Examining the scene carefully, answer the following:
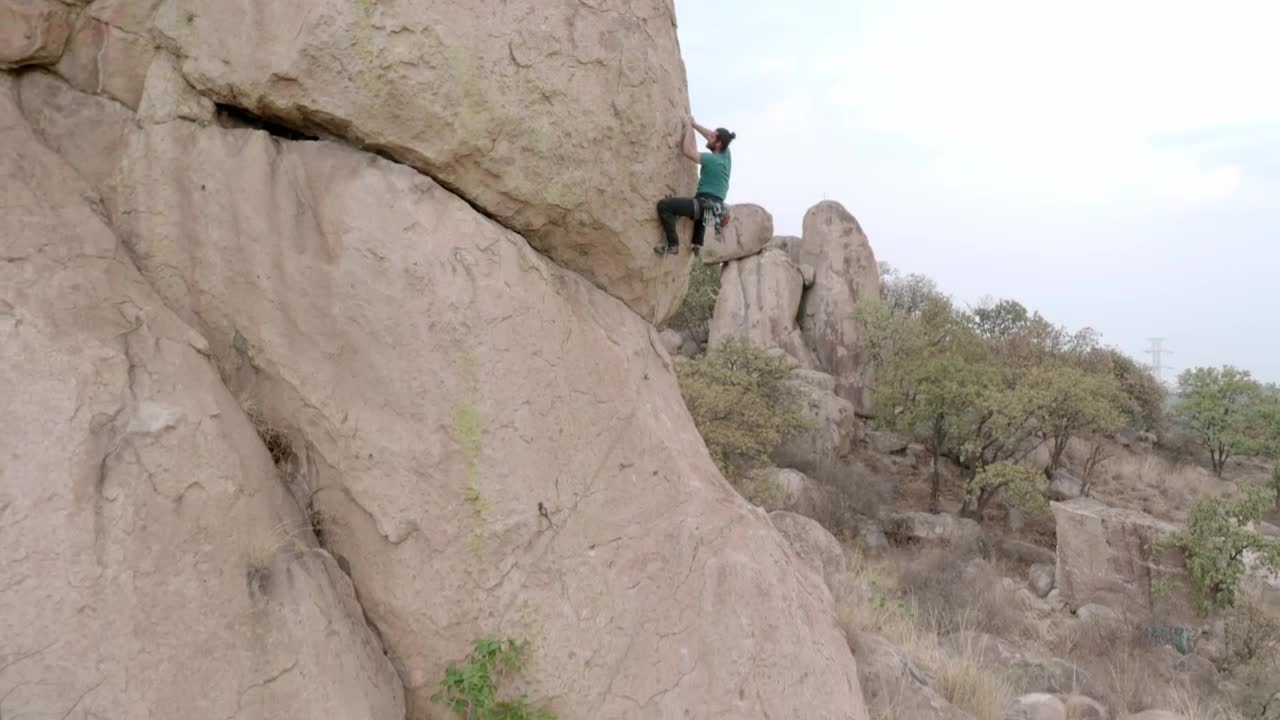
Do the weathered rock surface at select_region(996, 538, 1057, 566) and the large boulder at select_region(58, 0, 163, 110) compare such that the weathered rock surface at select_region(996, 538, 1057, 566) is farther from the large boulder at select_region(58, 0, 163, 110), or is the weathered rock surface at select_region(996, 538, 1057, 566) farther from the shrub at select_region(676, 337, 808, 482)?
the large boulder at select_region(58, 0, 163, 110)

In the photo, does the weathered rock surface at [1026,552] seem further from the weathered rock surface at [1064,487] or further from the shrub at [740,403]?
the shrub at [740,403]

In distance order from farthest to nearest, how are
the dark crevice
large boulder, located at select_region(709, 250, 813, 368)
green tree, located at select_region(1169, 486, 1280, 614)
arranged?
large boulder, located at select_region(709, 250, 813, 368)
green tree, located at select_region(1169, 486, 1280, 614)
the dark crevice

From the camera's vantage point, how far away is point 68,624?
7.64 feet

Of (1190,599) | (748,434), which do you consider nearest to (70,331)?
(748,434)

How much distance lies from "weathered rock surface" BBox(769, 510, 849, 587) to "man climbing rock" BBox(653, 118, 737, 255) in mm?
3295

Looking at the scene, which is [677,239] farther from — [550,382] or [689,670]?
[689,670]

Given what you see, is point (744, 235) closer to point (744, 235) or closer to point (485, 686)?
point (744, 235)

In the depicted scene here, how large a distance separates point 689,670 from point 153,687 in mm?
1885

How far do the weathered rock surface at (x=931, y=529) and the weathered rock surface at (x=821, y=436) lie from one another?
144 cm

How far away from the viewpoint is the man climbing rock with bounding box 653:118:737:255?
3951 mm

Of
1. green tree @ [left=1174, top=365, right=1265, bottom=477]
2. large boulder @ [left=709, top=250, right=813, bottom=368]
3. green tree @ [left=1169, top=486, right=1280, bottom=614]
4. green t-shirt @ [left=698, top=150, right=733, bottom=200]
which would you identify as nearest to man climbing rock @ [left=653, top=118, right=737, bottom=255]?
green t-shirt @ [left=698, top=150, right=733, bottom=200]

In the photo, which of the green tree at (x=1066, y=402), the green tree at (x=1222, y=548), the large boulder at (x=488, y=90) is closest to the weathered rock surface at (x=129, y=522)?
the large boulder at (x=488, y=90)

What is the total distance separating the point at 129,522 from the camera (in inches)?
97.7

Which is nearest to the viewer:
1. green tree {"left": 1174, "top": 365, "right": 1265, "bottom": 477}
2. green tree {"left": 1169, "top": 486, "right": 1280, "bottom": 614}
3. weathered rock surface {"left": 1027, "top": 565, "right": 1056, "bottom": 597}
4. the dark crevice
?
the dark crevice
